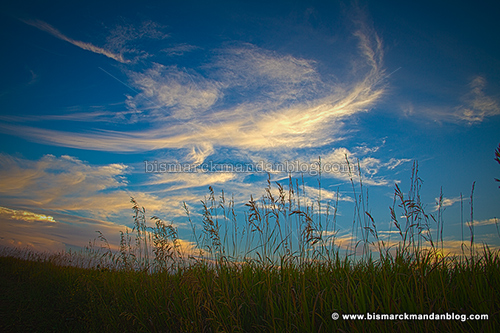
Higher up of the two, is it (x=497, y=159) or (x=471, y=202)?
(x=497, y=159)

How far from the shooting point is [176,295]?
4.64 metres

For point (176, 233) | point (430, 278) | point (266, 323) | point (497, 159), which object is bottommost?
point (266, 323)

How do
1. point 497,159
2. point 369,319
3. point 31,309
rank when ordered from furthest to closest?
point 31,309, point 369,319, point 497,159

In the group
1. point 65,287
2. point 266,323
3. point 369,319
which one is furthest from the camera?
point 65,287

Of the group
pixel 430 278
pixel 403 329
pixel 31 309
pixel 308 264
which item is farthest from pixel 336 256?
pixel 31 309

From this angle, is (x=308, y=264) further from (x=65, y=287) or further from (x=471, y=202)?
(x=65, y=287)

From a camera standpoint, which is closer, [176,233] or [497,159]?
[497,159]

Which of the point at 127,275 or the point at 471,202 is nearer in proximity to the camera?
the point at 471,202

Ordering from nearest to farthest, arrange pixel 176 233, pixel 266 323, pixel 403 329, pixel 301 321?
pixel 403 329
pixel 301 321
pixel 266 323
pixel 176 233

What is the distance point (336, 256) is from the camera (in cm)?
418

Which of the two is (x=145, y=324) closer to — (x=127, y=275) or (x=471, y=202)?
(x=127, y=275)

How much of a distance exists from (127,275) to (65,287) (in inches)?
110

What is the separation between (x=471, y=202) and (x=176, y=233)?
5516mm

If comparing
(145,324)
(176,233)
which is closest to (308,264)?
(145,324)
